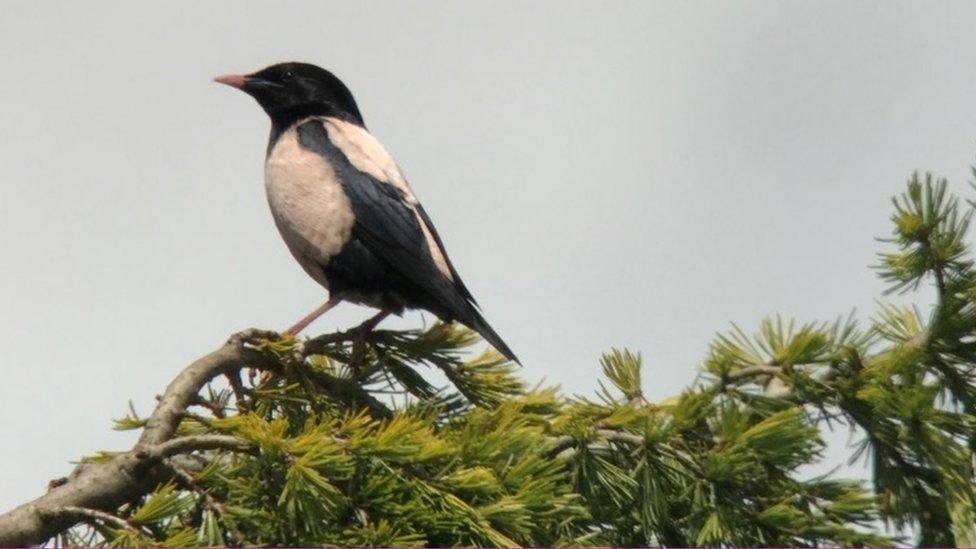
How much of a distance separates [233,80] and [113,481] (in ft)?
12.8

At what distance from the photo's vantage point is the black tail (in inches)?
188

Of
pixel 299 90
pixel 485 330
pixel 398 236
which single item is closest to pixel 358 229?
pixel 398 236

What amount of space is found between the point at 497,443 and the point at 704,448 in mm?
489

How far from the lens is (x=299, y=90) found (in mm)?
6926

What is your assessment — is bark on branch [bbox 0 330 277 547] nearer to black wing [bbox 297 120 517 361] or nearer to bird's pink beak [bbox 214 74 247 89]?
black wing [bbox 297 120 517 361]

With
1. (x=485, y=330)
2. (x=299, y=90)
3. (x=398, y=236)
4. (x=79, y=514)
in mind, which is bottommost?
(x=79, y=514)

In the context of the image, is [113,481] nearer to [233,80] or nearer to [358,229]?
[358,229]

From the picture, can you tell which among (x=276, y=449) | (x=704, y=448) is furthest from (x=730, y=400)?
(x=276, y=449)

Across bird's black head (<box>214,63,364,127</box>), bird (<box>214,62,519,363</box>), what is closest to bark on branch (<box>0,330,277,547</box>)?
bird (<box>214,62,519,363</box>)

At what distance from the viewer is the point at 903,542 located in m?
3.46

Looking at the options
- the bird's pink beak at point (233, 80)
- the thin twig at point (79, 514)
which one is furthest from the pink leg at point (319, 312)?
the thin twig at point (79, 514)

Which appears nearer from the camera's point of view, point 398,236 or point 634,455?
point 634,455

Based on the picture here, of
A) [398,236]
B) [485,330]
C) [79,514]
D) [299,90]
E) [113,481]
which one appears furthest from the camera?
[299,90]

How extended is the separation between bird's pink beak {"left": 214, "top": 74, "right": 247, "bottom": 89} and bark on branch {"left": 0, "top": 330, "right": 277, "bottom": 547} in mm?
3466
